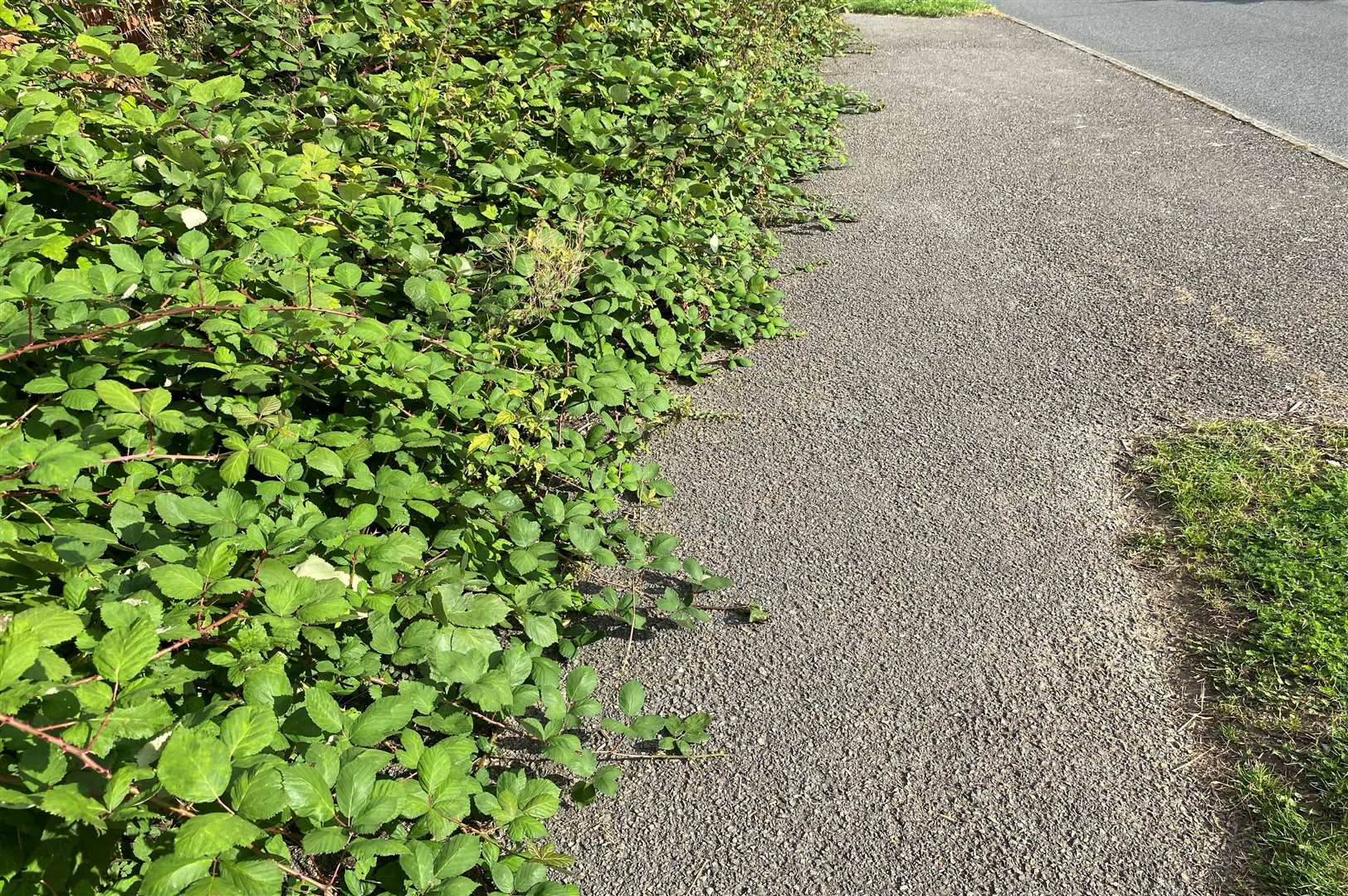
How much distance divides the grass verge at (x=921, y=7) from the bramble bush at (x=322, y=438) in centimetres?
851

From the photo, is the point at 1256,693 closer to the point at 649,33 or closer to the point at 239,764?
the point at 239,764

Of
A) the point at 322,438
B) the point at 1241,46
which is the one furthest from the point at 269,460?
the point at 1241,46

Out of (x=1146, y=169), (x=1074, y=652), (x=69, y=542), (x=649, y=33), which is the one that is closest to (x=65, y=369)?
(x=69, y=542)

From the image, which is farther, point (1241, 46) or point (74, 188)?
point (1241, 46)

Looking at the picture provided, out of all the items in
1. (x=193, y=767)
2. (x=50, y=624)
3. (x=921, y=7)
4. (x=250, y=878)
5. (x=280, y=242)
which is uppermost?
(x=921, y=7)

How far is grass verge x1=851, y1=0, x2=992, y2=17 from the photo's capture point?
11203 millimetres

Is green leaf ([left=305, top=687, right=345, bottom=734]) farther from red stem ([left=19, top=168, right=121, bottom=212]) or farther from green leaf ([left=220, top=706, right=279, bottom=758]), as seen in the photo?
red stem ([left=19, top=168, right=121, bottom=212])

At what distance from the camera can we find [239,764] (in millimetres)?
1513

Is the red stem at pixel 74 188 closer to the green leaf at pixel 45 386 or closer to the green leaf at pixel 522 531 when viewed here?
the green leaf at pixel 45 386

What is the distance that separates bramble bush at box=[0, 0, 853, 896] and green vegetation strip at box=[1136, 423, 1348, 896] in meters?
1.35

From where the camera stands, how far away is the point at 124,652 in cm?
148

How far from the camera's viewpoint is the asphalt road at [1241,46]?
6.89 meters

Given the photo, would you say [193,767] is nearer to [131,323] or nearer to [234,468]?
[234,468]

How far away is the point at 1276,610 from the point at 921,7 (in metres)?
10.9
